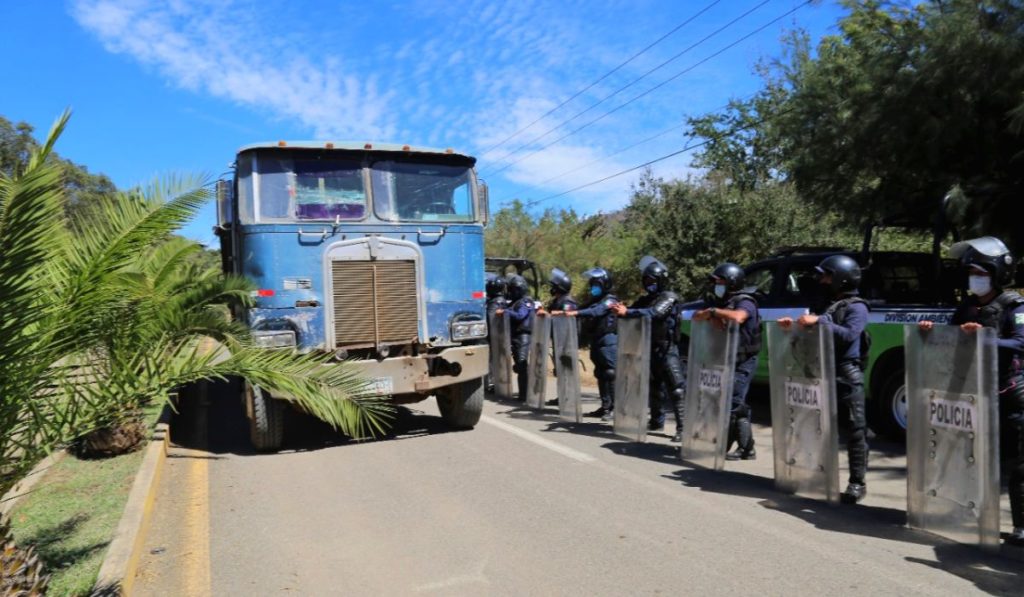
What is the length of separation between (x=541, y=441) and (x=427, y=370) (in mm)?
1360

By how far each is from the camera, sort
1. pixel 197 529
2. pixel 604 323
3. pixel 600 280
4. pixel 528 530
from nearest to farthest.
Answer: pixel 528 530 → pixel 197 529 → pixel 604 323 → pixel 600 280

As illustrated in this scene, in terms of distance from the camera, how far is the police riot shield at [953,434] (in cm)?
427

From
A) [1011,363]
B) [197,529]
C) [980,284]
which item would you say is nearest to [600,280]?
[980,284]

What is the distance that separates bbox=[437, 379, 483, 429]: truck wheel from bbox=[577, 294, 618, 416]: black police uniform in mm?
1479

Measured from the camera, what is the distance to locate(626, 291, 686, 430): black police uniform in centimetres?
782

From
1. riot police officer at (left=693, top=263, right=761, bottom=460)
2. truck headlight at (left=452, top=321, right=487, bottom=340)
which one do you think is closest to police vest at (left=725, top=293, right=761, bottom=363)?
riot police officer at (left=693, top=263, right=761, bottom=460)

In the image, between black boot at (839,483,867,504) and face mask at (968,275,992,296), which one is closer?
face mask at (968,275,992,296)

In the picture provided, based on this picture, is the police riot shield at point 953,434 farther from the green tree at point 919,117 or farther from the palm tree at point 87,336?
the green tree at point 919,117

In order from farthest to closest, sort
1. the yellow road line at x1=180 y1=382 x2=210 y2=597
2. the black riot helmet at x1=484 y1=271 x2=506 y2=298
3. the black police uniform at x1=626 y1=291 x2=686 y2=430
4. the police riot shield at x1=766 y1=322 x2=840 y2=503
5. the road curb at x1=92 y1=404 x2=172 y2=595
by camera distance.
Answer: the black riot helmet at x1=484 y1=271 x2=506 y2=298 < the black police uniform at x1=626 y1=291 x2=686 y2=430 < the police riot shield at x1=766 y1=322 x2=840 y2=503 < the yellow road line at x1=180 y1=382 x2=210 y2=597 < the road curb at x1=92 y1=404 x2=172 y2=595

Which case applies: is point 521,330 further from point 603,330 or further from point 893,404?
point 893,404

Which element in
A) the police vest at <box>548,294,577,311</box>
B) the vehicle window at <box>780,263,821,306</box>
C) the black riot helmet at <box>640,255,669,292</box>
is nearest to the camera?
the black riot helmet at <box>640,255,669,292</box>

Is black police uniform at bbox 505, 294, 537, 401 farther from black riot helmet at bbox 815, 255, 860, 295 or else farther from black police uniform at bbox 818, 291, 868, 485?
black police uniform at bbox 818, 291, 868, 485

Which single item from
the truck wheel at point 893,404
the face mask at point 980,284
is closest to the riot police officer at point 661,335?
the truck wheel at point 893,404

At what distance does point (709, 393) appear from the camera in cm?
651
